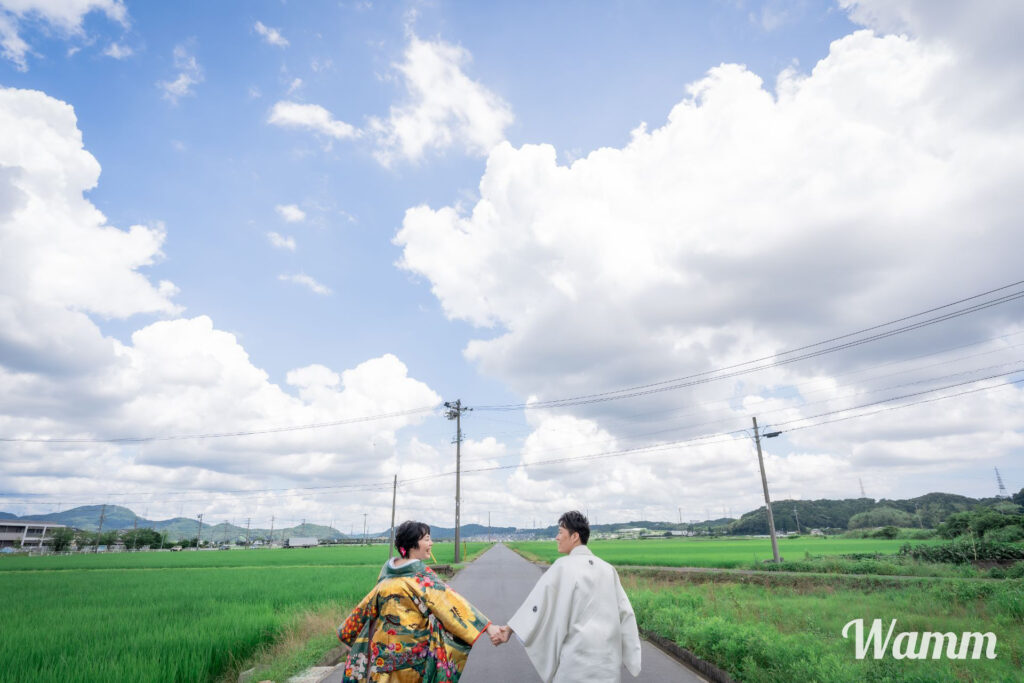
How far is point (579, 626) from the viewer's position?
143 inches

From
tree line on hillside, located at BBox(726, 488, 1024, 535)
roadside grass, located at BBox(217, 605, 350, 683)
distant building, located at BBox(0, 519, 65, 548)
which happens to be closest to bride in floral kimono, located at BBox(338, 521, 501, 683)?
roadside grass, located at BBox(217, 605, 350, 683)

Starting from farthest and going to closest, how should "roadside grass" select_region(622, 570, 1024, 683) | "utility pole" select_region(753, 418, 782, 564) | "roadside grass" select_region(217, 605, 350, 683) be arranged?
1. "utility pole" select_region(753, 418, 782, 564)
2. "roadside grass" select_region(217, 605, 350, 683)
3. "roadside grass" select_region(622, 570, 1024, 683)

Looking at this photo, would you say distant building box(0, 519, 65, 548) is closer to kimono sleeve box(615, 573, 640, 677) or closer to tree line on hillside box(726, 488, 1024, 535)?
kimono sleeve box(615, 573, 640, 677)

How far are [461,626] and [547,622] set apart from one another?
24.6 inches

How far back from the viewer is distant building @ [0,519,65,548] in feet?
296

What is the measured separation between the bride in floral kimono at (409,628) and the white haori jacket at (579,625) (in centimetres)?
31

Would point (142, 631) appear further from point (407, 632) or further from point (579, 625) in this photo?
point (579, 625)

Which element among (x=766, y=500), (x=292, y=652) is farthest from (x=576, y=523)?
(x=766, y=500)

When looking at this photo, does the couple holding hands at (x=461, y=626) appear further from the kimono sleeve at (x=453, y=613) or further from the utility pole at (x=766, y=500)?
the utility pole at (x=766, y=500)

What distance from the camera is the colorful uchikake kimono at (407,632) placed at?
138 inches

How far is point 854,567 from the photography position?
2230cm

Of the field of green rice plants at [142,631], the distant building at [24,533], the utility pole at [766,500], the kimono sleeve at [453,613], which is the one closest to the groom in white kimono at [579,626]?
the kimono sleeve at [453,613]

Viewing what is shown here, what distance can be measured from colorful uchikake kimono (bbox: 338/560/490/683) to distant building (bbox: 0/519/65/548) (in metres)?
120

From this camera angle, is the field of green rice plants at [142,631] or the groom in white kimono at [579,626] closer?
the groom in white kimono at [579,626]
